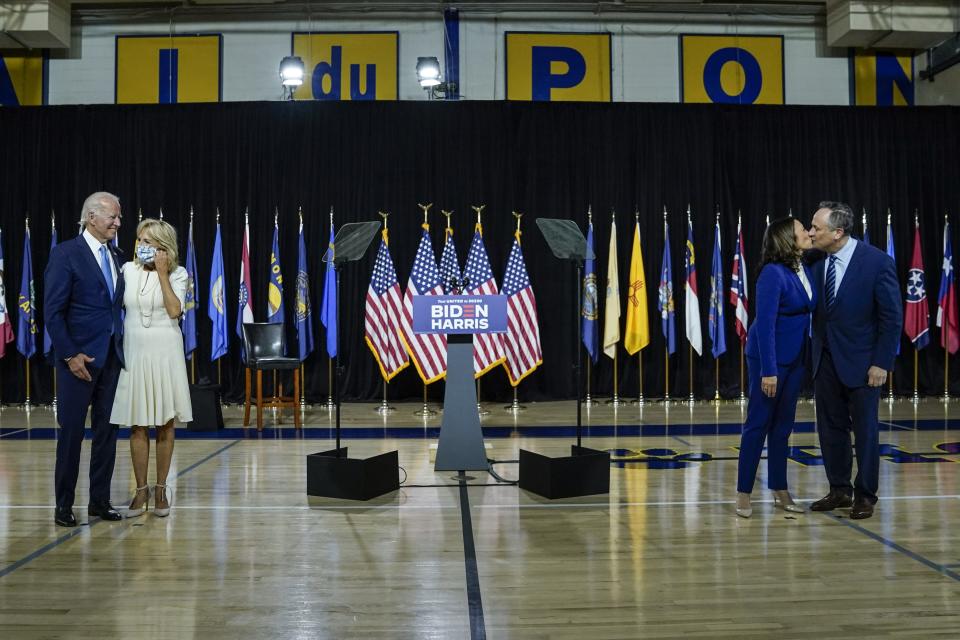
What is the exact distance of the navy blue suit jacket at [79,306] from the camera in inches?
153

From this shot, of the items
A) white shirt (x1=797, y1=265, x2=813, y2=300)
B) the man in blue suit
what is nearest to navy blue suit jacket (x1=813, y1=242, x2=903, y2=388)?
the man in blue suit

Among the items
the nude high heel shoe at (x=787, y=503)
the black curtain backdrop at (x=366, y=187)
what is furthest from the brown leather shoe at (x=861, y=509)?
the black curtain backdrop at (x=366, y=187)

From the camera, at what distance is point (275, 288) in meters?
9.38

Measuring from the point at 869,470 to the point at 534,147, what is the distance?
21.4ft

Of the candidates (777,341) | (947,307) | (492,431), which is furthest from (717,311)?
(777,341)

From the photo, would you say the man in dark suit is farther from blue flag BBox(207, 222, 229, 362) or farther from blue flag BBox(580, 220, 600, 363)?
blue flag BBox(580, 220, 600, 363)

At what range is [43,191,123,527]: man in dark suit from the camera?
3889 millimetres

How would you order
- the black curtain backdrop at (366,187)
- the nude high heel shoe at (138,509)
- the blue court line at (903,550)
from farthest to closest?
the black curtain backdrop at (366,187) → the nude high heel shoe at (138,509) → the blue court line at (903,550)

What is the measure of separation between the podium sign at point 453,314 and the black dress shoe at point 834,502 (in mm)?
2009

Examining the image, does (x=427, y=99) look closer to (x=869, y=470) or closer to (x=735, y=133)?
(x=735, y=133)

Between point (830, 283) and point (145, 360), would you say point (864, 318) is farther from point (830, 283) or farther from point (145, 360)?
point (145, 360)

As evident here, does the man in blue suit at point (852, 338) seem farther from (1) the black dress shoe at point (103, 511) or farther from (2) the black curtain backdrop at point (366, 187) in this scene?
(2) the black curtain backdrop at point (366, 187)

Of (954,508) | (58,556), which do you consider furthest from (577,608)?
(954,508)

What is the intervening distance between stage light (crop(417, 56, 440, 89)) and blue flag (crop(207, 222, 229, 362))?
2798mm
